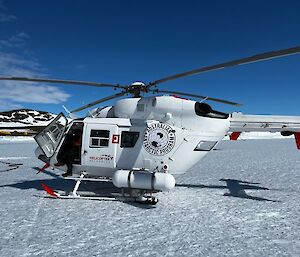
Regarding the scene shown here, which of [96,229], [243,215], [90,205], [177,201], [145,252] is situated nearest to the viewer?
[145,252]

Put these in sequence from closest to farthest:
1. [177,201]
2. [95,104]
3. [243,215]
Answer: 1. [243,215]
2. [177,201]
3. [95,104]

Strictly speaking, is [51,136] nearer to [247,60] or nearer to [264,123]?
[247,60]

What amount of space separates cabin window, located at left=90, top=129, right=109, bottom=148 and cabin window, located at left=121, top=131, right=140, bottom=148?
48 cm

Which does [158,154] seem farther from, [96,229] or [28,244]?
[28,244]

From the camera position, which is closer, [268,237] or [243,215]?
[268,237]

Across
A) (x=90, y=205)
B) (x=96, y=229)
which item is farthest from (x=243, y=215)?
(x=90, y=205)

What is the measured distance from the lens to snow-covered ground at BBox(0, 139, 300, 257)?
14.0ft

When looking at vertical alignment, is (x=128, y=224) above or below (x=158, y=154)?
below

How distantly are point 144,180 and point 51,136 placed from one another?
11.2ft

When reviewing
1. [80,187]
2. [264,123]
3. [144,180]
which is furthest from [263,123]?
[80,187]

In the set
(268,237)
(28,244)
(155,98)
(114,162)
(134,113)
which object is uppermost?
(155,98)

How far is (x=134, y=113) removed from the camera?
25.3 feet

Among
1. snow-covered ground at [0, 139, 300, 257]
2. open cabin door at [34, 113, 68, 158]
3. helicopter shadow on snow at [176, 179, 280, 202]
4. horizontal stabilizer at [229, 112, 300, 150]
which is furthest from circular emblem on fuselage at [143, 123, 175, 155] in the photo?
open cabin door at [34, 113, 68, 158]

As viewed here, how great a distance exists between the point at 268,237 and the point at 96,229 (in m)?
3.26
